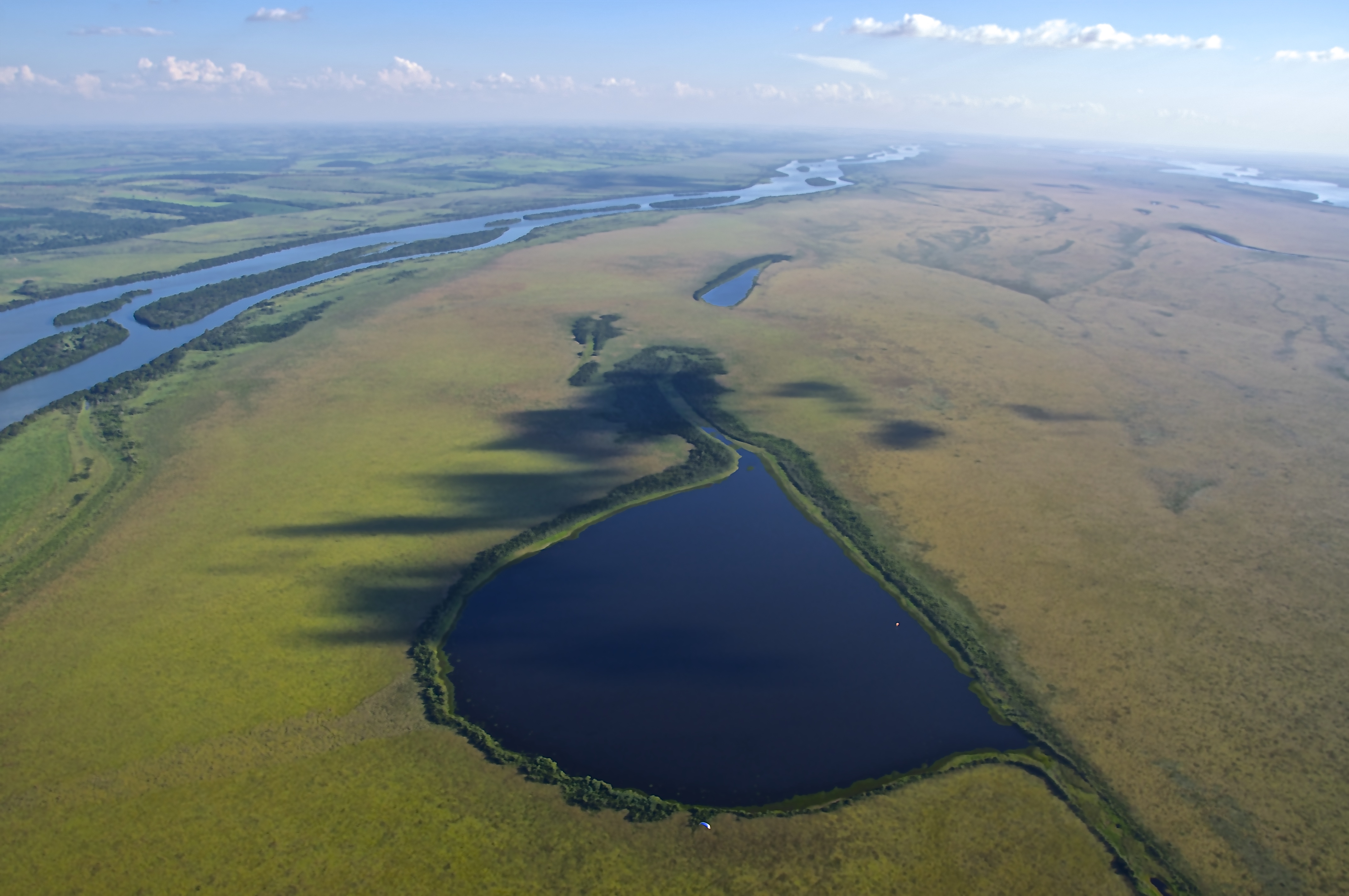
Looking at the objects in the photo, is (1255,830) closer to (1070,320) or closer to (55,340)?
(1070,320)

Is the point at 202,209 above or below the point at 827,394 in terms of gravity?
above

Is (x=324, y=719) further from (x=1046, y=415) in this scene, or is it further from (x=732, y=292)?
(x=732, y=292)

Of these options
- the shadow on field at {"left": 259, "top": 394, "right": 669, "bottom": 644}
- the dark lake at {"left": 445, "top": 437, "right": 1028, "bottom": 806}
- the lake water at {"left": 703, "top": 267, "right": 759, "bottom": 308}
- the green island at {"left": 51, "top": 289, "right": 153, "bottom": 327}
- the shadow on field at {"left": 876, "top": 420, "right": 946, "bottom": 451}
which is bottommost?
the dark lake at {"left": 445, "top": 437, "right": 1028, "bottom": 806}

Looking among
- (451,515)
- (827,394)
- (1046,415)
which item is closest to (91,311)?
(451,515)

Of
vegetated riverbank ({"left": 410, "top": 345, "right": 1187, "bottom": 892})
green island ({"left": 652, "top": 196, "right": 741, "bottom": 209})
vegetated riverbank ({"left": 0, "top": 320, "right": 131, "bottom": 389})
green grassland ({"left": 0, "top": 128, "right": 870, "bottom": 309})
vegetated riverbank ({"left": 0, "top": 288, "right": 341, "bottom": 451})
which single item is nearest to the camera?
vegetated riverbank ({"left": 410, "top": 345, "right": 1187, "bottom": 892})

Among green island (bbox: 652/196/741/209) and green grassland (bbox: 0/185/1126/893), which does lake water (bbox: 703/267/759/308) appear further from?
green island (bbox: 652/196/741/209)

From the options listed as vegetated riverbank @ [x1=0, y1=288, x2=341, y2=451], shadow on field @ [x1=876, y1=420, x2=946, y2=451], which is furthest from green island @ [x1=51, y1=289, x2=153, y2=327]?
shadow on field @ [x1=876, y1=420, x2=946, y2=451]
